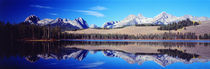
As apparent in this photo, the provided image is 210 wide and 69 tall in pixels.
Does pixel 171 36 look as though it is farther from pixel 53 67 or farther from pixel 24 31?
pixel 53 67

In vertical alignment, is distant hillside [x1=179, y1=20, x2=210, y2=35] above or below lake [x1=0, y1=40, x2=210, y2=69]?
above

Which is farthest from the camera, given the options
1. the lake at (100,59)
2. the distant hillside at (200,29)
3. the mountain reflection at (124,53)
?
the distant hillside at (200,29)

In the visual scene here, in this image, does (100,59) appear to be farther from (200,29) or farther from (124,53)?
(200,29)

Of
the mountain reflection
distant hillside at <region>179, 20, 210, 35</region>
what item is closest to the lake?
the mountain reflection

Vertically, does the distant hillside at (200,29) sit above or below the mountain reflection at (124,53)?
above

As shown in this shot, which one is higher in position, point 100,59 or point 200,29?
point 200,29

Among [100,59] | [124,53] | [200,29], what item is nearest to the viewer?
[100,59]

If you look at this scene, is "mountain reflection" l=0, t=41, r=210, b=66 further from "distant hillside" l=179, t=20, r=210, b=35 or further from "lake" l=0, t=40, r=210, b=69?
"distant hillside" l=179, t=20, r=210, b=35

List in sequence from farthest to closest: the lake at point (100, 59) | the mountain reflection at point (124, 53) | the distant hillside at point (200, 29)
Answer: the distant hillside at point (200, 29), the mountain reflection at point (124, 53), the lake at point (100, 59)

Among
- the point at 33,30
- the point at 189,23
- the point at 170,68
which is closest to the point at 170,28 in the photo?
the point at 189,23

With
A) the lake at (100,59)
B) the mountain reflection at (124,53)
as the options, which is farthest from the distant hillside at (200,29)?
the lake at (100,59)

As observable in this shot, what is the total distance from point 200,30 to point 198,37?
18221mm

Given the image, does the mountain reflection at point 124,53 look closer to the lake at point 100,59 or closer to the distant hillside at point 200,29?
the lake at point 100,59

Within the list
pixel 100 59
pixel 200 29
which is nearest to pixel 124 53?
pixel 100 59
